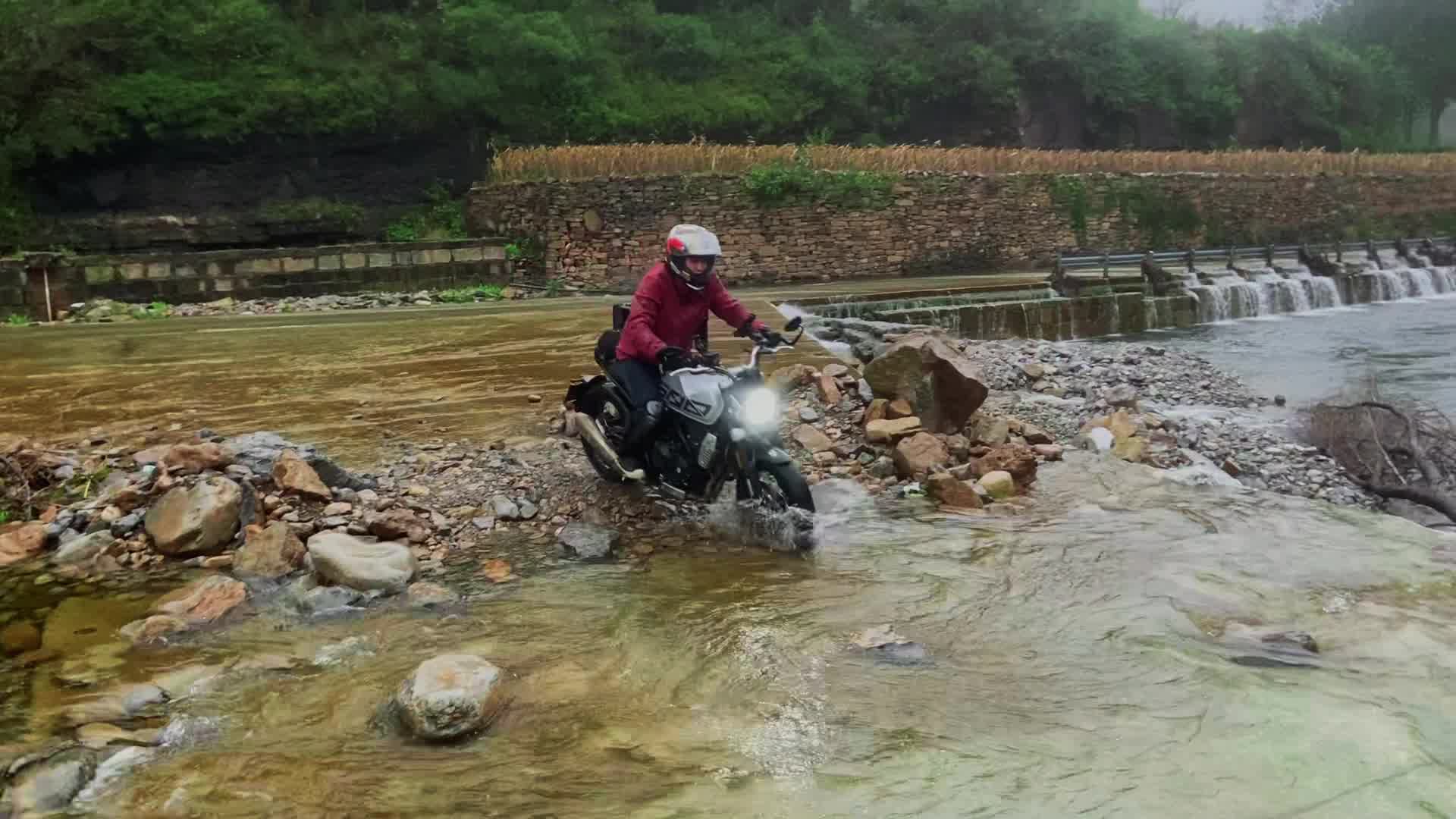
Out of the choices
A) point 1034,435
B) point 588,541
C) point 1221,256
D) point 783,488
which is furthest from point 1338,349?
point 588,541

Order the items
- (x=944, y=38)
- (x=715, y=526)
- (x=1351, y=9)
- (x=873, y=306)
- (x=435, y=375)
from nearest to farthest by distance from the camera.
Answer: (x=715, y=526)
(x=435, y=375)
(x=873, y=306)
(x=944, y=38)
(x=1351, y=9)

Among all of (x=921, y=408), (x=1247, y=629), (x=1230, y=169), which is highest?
(x=1230, y=169)

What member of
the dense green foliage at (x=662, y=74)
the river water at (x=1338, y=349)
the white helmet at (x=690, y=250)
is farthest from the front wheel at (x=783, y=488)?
the dense green foliage at (x=662, y=74)

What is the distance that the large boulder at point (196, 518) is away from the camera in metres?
4.99

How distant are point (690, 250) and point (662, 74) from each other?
25615mm

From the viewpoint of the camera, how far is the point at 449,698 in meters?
3.29

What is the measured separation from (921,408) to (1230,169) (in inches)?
1045

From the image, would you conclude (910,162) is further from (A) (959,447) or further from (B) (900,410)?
(A) (959,447)

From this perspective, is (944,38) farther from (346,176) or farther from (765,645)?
(765,645)

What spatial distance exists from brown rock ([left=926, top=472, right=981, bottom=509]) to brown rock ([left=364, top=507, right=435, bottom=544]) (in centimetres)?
303

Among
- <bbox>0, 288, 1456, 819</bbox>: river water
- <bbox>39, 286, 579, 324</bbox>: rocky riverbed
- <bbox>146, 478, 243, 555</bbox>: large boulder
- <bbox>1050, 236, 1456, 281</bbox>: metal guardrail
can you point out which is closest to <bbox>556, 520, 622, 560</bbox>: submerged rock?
<bbox>0, 288, 1456, 819</bbox>: river water

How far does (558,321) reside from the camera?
1469 cm

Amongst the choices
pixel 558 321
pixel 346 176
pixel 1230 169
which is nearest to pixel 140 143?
pixel 346 176

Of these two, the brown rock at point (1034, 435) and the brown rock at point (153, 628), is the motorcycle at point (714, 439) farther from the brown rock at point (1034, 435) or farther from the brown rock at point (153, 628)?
the brown rock at point (1034, 435)
